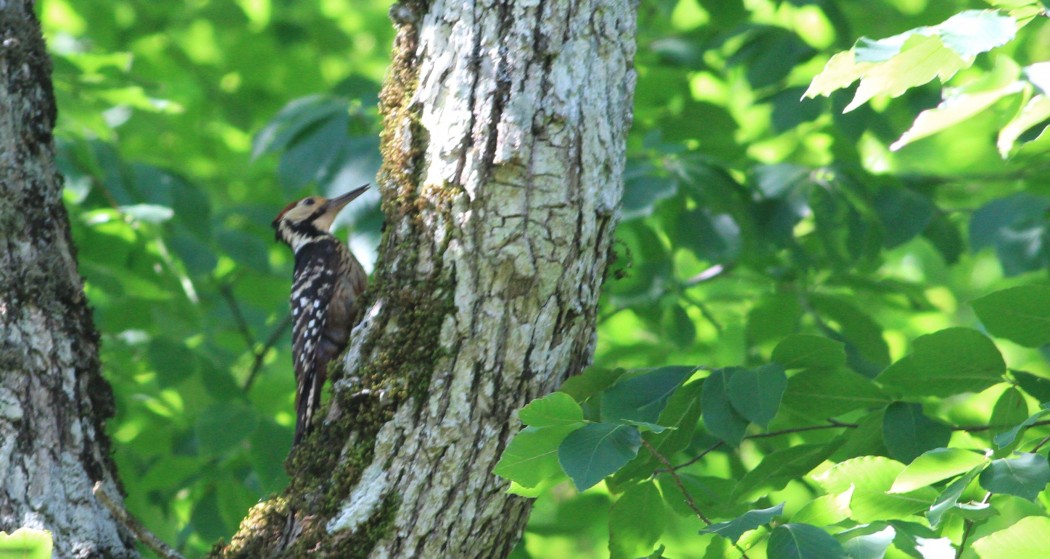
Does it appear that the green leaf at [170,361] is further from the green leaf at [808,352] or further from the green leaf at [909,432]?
the green leaf at [909,432]

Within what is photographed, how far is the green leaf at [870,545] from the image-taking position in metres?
1.90

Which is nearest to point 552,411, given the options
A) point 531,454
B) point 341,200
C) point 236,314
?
point 531,454

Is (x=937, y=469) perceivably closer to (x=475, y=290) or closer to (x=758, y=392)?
(x=758, y=392)

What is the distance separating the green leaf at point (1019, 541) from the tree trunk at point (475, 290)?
1.20 metres

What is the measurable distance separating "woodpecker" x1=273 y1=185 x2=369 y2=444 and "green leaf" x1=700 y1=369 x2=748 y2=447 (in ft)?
5.59

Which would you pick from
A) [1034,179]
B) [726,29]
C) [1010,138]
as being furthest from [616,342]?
[1010,138]

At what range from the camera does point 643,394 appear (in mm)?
2574

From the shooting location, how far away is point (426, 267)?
105 inches

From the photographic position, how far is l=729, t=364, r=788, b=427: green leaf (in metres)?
2.41

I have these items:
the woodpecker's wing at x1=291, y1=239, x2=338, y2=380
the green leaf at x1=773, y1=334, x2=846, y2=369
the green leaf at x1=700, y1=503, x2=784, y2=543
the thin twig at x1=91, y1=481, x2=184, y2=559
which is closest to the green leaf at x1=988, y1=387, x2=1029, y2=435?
the green leaf at x1=773, y1=334, x2=846, y2=369

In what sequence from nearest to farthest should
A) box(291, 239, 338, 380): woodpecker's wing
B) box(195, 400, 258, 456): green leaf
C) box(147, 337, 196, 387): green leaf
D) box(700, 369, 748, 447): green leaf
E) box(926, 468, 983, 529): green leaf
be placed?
box(926, 468, 983, 529): green leaf
box(700, 369, 748, 447): green leaf
box(195, 400, 258, 456): green leaf
box(291, 239, 338, 380): woodpecker's wing
box(147, 337, 196, 387): green leaf

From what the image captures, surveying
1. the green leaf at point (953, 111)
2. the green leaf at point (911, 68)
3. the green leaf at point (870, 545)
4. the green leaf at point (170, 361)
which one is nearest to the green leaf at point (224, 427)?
the green leaf at point (170, 361)

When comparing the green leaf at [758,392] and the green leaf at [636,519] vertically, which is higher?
the green leaf at [758,392]

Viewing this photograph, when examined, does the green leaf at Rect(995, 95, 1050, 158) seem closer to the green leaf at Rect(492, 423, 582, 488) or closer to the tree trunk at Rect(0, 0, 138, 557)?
the green leaf at Rect(492, 423, 582, 488)
